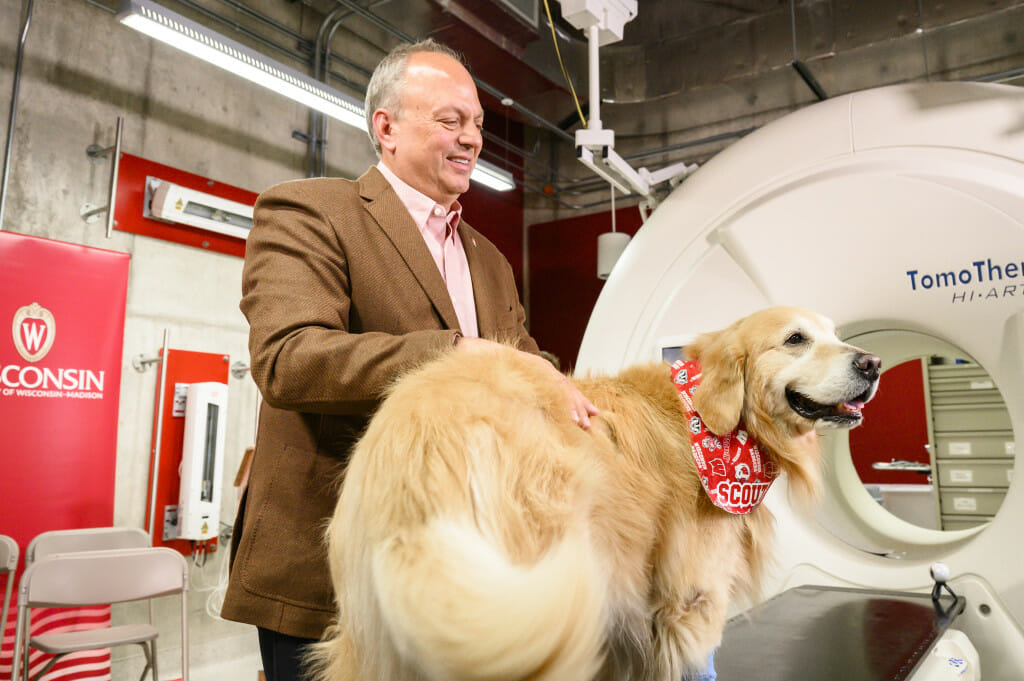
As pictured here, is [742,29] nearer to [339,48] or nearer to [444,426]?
[339,48]

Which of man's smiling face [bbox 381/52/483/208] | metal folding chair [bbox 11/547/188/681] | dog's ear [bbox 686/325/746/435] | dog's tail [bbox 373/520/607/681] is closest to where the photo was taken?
dog's tail [bbox 373/520/607/681]

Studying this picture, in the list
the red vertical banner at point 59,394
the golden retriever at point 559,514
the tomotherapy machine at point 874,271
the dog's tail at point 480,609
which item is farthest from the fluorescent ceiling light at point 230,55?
the dog's tail at point 480,609

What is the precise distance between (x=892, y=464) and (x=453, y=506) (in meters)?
5.20

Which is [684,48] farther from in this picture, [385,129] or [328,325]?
[328,325]

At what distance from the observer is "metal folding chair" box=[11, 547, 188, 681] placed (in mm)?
2812

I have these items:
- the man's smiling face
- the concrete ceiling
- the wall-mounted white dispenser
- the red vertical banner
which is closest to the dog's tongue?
the man's smiling face

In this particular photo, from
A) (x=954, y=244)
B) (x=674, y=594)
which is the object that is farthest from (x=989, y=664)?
(x=674, y=594)

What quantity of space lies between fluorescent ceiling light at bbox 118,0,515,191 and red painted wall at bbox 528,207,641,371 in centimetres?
272

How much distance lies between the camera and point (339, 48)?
5.32 metres

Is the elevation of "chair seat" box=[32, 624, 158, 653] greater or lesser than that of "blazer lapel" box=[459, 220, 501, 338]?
lesser

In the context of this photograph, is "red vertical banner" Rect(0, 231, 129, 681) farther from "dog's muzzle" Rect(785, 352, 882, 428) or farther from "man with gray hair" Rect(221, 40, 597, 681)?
"dog's muzzle" Rect(785, 352, 882, 428)

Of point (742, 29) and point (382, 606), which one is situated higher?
point (742, 29)

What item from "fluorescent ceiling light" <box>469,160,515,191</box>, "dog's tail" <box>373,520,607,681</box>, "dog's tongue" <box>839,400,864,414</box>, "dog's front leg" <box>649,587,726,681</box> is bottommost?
"dog's front leg" <box>649,587,726,681</box>

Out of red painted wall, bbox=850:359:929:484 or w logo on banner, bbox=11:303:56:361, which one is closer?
w logo on banner, bbox=11:303:56:361
